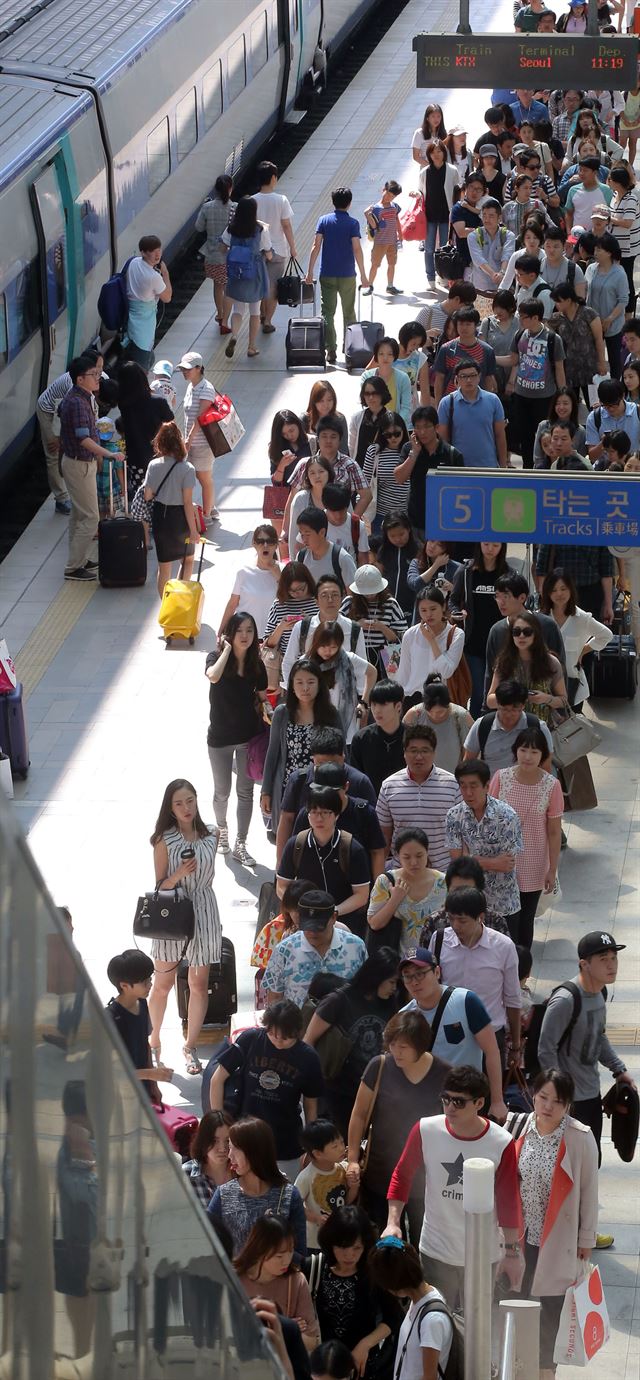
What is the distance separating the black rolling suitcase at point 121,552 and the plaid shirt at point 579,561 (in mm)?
3963

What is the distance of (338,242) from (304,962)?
496 inches

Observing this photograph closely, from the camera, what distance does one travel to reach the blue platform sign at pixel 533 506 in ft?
31.1

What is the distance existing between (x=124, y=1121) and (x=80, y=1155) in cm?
8

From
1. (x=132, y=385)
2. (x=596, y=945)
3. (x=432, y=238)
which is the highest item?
(x=596, y=945)

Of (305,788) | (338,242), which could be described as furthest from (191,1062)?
(338,242)

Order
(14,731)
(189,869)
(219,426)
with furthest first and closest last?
(219,426) < (14,731) < (189,869)

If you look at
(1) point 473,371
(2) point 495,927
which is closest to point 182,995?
(2) point 495,927

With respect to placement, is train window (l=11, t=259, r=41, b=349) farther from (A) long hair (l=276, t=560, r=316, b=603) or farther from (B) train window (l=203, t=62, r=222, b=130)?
(A) long hair (l=276, t=560, r=316, b=603)

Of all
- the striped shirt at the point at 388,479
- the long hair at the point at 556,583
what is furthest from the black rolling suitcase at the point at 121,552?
the long hair at the point at 556,583

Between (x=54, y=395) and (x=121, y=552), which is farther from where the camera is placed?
(x=54, y=395)

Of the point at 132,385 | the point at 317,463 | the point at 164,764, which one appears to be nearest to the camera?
the point at 317,463

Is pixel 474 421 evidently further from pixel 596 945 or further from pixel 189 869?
pixel 596 945

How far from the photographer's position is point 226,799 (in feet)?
38.7

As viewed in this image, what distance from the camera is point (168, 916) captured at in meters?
9.48
